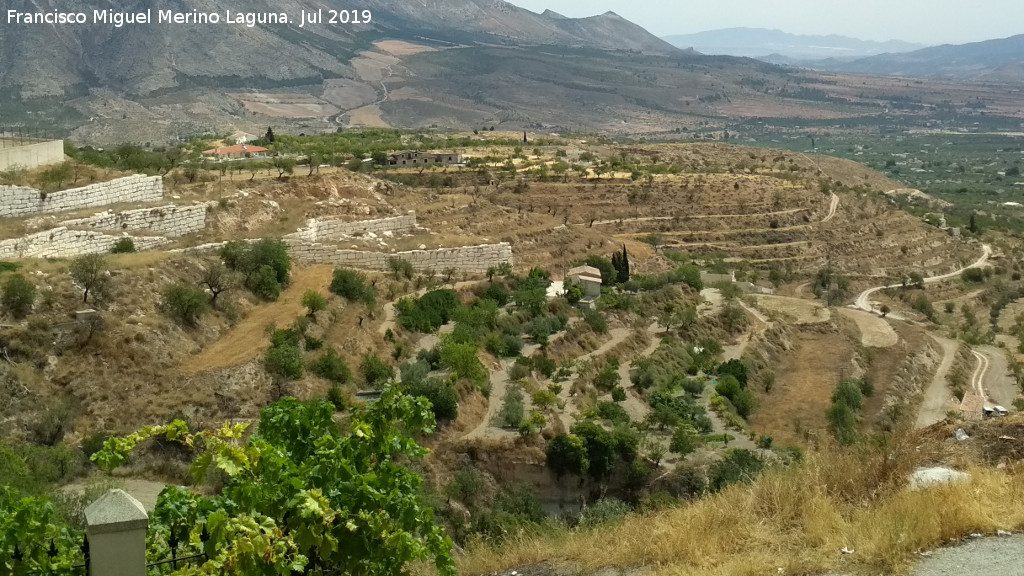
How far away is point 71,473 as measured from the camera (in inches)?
741

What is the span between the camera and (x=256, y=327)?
87.5ft

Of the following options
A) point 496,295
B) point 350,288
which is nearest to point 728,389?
point 496,295

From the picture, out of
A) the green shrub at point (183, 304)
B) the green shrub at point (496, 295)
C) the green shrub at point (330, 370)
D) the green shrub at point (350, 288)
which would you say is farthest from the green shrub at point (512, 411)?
the green shrub at point (496, 295)

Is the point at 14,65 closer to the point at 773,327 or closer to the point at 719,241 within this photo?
the point at 719,241

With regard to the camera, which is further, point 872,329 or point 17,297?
point 872,329

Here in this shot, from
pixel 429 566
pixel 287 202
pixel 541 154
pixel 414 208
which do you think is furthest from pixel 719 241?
pixel 429 566

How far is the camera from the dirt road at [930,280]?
50956 millimetres

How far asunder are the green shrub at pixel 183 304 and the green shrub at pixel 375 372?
4462 millimetres

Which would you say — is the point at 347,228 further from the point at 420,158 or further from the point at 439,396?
the point at 420,158

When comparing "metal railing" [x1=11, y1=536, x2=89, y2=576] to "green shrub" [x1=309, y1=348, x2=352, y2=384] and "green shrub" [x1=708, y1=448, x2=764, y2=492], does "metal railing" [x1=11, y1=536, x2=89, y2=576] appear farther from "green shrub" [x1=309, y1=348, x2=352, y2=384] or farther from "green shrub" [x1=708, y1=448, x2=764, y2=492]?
"green shrub" [x1=309, y1=348, x2=352, y2=384]

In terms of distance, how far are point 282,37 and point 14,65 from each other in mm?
56113

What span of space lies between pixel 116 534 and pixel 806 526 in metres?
5.41

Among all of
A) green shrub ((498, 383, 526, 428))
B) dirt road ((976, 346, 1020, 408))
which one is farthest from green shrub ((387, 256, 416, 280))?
dirt road ((976, 346, 1020, 408))

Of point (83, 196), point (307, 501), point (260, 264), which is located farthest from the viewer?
point (83, 196)
